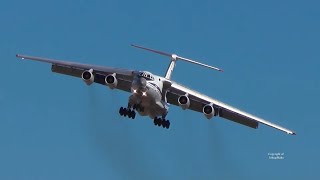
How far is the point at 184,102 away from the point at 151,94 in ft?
8.82

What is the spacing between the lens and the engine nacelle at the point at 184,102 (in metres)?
52.6

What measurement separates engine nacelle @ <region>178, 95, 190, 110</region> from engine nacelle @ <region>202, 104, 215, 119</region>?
38.4 inches

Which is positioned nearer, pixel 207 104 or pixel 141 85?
pixel 141 85

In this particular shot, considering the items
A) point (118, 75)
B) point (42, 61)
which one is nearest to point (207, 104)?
point (118, 75)

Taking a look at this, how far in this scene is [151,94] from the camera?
50562mm

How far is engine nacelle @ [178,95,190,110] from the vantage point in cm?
5256

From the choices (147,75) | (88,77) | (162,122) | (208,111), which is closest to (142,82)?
(147,75)

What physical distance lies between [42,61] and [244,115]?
10892 mm

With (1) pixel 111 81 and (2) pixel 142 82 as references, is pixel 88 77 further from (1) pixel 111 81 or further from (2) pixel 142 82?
(2) pixel 142 82

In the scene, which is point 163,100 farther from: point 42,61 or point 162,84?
point 42,61

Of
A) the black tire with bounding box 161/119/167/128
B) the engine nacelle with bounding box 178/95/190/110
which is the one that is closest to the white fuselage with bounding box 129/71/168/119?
the engine nacelle with bounding box 178/95/190/110

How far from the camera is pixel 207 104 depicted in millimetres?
53500

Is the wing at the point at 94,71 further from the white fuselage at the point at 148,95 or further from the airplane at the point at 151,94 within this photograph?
the white fuselage at the point at 148,95

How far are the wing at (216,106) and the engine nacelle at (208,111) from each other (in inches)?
21.8
